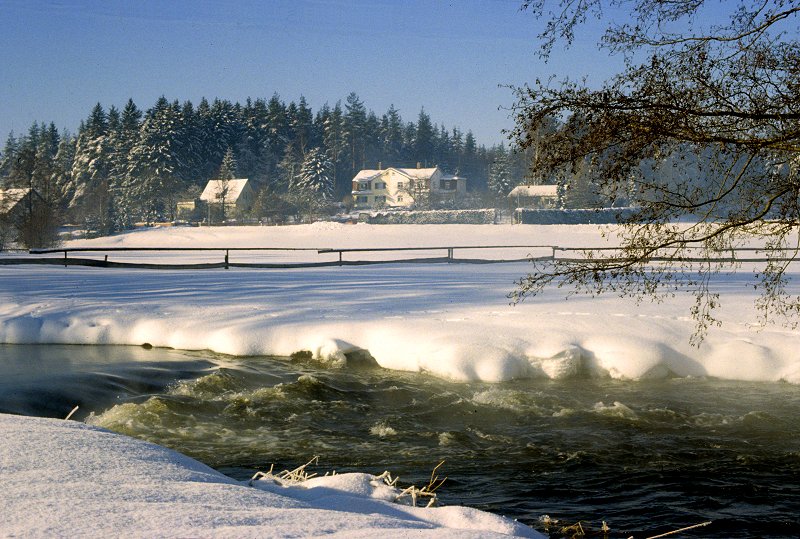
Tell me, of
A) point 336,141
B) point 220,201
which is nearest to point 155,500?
point 220,201

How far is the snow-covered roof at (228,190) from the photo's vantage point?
94.8 metres

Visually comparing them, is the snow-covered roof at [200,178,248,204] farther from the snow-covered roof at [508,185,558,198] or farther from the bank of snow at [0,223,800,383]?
the bank of snow at [0,223,800,383]

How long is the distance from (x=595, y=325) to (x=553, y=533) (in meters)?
8.48

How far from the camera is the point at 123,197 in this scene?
96.2 meters

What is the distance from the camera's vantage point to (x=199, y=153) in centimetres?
10419

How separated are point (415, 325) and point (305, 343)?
2.14 metres

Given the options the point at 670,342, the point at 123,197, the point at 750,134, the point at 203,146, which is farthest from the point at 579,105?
the point at 203,146

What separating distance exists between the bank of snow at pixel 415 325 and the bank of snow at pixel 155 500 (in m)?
7.55

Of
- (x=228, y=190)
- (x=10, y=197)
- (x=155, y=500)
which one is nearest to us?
(x=155, y=500)

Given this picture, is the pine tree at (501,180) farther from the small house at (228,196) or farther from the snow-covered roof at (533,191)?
the small house at (228,196)

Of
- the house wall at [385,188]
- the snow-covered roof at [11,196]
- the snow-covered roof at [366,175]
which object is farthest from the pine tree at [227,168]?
the snow-covered roof at [11,196]

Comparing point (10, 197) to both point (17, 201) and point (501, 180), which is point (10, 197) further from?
point (501, 180)

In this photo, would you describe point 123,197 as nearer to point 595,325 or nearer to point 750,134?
point 595,325

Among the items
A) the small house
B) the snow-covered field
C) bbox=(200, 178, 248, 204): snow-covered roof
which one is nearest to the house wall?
the small house
